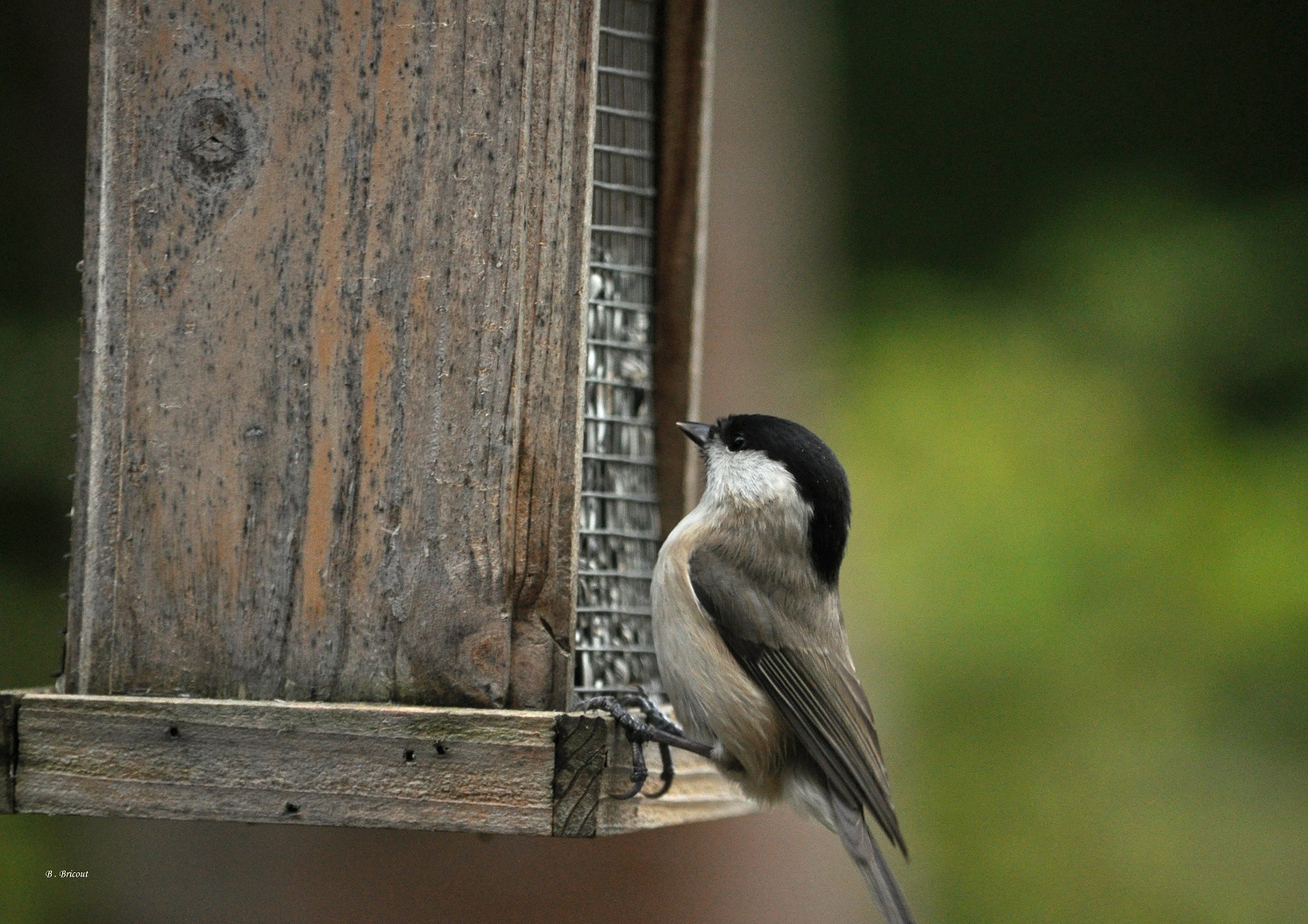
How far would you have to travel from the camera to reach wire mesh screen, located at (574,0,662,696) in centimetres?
298

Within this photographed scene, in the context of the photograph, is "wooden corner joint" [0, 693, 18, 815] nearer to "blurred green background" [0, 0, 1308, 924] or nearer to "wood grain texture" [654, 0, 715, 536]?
"wood grain texture" [654, 0, 715, 536]

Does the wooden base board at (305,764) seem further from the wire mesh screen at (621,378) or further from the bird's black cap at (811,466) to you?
the bird's black cap at (811,466)

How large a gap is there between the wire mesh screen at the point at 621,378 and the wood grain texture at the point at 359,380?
64 cm

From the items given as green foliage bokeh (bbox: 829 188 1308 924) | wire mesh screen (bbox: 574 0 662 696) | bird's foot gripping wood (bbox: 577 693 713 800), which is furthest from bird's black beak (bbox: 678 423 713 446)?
green foliage bokeh (bbox: 829 188 1308 924)

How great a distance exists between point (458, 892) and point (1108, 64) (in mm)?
4160

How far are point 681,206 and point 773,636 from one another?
1094 mm

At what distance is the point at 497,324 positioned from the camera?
2250 mm

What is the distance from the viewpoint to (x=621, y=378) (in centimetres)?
318

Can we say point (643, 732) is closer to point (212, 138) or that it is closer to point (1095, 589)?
point (212, 138)

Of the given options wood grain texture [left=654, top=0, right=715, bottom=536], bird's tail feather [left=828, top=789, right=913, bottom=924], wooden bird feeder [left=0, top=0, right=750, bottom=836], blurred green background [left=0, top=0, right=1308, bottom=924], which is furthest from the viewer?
blurred green background [left=0, top=0, right=1308, bottom=924]

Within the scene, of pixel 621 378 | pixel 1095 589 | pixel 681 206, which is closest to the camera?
pixel 621 378

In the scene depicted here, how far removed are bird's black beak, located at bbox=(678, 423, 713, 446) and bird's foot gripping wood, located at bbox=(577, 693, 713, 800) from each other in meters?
0.59

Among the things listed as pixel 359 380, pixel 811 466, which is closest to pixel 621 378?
pixel 811 466

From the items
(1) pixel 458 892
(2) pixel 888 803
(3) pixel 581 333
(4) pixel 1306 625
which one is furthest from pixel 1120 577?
(3) pixel 581 333
